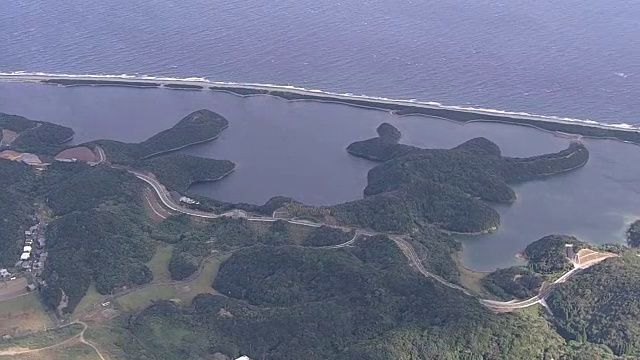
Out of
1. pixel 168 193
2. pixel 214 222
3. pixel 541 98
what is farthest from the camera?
pixel 541 98

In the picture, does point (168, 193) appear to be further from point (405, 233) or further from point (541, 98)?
point (541, 98)

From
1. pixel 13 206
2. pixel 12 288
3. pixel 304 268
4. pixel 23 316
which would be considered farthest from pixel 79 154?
pixel 304 268

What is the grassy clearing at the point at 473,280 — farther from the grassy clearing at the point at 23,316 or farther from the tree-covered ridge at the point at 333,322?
the grassy clearing at the point at 23,316

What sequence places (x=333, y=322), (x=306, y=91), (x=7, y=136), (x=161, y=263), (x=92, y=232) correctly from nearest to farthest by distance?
1. (x=333, y=322)
2. (x=161, y=263)
3. (x=92, y=232)
4. (x=7, y=136)
5. (x=306, y=91)

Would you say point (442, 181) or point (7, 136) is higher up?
point (7, 136)

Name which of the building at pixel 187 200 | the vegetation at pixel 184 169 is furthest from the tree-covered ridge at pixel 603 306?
the vegetation at pixel 184 169

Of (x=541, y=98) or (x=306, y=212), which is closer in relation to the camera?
(x=306, y=212)

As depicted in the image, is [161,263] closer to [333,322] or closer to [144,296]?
[144,296]

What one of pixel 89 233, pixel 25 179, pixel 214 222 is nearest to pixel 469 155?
pixel 214 222
